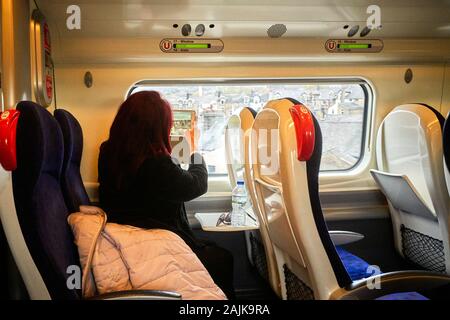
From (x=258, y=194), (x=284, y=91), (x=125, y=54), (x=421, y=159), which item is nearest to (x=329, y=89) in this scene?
(x=284, y=91)

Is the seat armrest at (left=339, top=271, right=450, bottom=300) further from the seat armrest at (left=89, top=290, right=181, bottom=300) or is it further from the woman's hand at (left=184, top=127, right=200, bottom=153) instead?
the woman's hand at (left=184, top=127, right=200, bottom=153)

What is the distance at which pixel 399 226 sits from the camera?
2084 mm

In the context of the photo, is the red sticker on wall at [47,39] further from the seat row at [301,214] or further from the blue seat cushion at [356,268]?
the blue seat cushion at [356,268]

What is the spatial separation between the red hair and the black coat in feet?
0.12

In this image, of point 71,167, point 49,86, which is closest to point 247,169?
point 71,167

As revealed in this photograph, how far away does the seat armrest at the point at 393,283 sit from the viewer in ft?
3.41

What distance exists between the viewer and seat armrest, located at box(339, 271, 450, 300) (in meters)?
1.04

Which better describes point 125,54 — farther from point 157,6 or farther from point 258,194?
point 258,194

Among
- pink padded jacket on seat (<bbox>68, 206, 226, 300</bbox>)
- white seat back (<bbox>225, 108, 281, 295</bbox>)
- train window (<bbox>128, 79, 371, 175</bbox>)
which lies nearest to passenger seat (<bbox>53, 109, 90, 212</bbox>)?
pink padded jacket on seat (<bbox>68, 206, 226, 300</bbox>)

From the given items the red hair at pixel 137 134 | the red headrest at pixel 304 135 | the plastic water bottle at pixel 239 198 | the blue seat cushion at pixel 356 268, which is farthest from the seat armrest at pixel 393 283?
the plastic water bottle at pixel 239 198

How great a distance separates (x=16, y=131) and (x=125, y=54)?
48.6 inches

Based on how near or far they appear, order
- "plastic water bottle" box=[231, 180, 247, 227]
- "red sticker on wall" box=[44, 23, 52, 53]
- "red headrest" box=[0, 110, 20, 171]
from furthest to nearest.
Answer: "plastic water bottle" box=[231, 180, 247, 227] → "red sticker on wall" box=[44, 23, 52, 53] → "red headrest" box=[0, 110, 20, 171]

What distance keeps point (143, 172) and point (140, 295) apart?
20.8 inches
